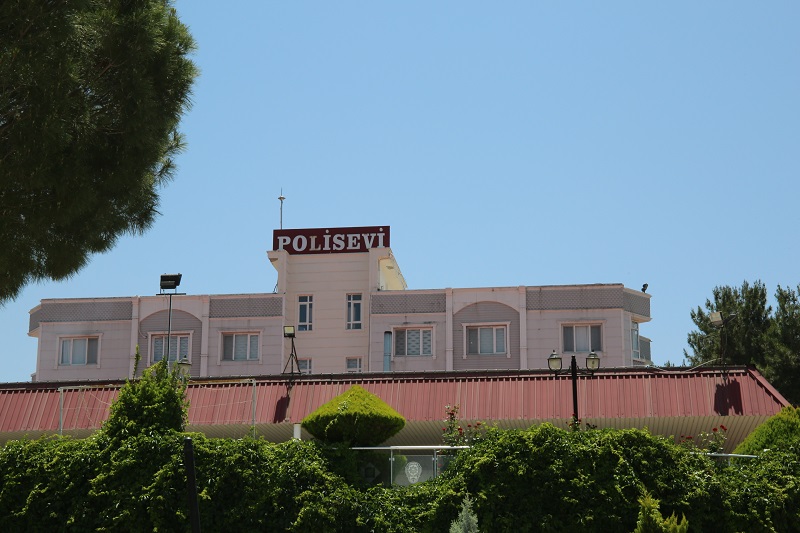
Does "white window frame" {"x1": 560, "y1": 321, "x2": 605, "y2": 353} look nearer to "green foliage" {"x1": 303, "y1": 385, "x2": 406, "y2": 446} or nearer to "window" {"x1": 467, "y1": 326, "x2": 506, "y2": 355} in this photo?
"window" {"x1": 467, "y1": 326, "x2": 506, "y2": 355}

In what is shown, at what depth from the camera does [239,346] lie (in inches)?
2466

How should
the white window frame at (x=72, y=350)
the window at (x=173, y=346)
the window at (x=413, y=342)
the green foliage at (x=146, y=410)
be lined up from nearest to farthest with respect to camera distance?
the green foliage at (x=146, y=410), the window at (x=413, y=342), the window at (x=173, y=346), the white window frame at (x=72, y=350)

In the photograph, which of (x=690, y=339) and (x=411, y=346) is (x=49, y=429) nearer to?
(x=411, y=346)

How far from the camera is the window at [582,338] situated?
60.3m

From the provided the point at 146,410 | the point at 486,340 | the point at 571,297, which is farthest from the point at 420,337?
the point at 146,410

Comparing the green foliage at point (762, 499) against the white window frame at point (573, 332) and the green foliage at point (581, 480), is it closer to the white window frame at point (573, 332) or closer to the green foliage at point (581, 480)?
the green foliage at point (581, 480)

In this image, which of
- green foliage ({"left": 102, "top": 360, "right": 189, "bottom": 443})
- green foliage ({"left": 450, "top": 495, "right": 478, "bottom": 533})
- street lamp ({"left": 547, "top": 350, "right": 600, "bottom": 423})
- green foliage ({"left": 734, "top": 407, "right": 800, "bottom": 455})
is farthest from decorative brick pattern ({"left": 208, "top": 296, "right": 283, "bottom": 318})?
green foliage ({"left": 450, "top": 495, "right": 478, "bottom": 533})

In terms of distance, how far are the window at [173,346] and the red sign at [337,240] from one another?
7.30 m

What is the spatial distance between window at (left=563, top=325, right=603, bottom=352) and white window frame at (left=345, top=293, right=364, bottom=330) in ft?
36.3

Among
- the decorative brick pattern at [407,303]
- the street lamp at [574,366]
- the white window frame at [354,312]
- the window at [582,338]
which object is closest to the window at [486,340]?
the decorative brick pattern at [407,303]

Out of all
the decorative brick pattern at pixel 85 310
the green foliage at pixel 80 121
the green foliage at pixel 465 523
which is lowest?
the green foliage at pixel 465 523

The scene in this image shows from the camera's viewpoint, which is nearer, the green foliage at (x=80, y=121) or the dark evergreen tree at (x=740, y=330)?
the green foliage at (x=80, y=121)

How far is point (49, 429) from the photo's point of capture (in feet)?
108

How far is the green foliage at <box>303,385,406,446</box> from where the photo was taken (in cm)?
2464
